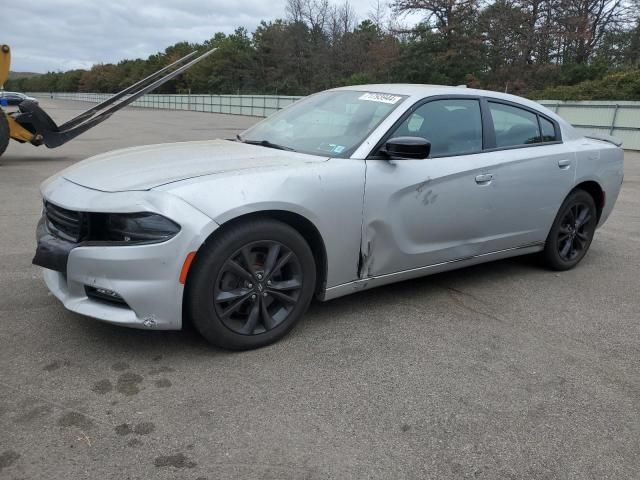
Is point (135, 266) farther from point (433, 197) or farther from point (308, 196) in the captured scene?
point (433, 197)

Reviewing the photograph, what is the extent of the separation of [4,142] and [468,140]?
933cm

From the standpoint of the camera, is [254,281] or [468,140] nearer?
[254,281]

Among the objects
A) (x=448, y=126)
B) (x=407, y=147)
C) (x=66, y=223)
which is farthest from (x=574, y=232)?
(x=66, y=223)

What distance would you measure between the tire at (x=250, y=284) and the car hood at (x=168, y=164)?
394mm

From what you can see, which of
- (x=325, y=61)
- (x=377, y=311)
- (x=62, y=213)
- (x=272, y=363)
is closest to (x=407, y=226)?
(x=377, y=311)

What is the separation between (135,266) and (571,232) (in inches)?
151

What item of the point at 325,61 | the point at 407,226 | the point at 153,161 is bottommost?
the point at 407,226

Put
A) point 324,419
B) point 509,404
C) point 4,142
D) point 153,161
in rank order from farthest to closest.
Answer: point 4,142
point 153,161
point 509,404
point 324,419

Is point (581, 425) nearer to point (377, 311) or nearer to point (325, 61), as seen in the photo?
point (377, 311)

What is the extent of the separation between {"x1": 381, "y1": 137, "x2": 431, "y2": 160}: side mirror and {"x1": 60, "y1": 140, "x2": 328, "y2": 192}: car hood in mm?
420

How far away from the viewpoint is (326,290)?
344cm

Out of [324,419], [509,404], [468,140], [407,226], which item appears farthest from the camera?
[468,140]

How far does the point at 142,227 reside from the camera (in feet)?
9.21

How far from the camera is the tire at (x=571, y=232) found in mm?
4801
